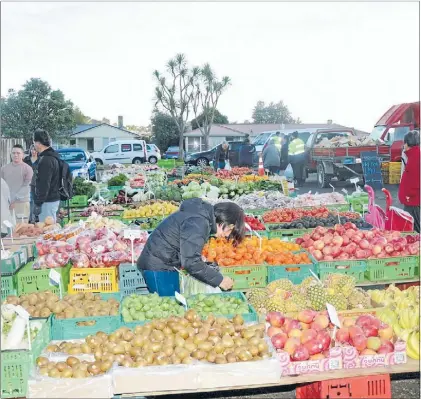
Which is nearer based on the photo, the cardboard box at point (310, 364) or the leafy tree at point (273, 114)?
the cardboard box at point (310, 364)

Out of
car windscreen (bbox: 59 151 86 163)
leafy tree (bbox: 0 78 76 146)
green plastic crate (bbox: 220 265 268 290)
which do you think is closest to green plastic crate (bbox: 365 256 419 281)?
green plastic crate (bbox: 220 265 268 290)

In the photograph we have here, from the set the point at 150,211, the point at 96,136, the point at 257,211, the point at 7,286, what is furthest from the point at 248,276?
the point at 96,136

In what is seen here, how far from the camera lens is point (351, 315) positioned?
13.0ft

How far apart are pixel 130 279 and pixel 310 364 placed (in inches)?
90.8

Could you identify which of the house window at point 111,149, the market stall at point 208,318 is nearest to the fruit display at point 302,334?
the market stall at point 208,318

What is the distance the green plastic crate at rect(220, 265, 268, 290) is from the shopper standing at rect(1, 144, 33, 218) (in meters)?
4.37

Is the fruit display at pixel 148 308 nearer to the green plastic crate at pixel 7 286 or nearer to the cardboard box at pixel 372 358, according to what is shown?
the cardboard box at pixel 372 358

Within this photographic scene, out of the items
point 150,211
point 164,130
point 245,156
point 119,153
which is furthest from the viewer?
point 164,130

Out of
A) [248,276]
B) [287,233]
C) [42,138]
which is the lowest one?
[248,276]

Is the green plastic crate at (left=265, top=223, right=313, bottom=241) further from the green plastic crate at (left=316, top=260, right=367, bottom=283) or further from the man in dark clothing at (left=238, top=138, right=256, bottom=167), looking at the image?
the man in dark clothing at (left=238, top=138, right=256, bottom=167)

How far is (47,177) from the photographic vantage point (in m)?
7.23

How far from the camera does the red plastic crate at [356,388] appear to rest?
3459 millimetres

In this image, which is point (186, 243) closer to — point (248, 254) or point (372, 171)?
point (248, 254)

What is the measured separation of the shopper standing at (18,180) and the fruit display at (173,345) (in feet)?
17.0
